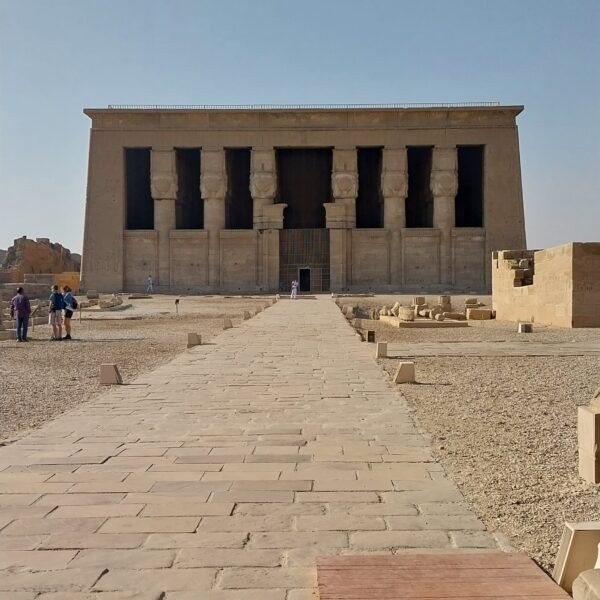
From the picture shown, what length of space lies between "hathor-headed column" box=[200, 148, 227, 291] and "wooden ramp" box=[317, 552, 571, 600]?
42.5 m

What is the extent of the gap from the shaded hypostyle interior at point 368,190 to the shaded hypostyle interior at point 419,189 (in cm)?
229

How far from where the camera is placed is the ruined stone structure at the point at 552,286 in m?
16.9

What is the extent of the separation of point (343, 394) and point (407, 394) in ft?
2.35

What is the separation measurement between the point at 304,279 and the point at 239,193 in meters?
9.12

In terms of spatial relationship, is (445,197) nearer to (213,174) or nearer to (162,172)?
(213,174)

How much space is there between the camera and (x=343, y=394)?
7.62 m

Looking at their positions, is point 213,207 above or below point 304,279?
above

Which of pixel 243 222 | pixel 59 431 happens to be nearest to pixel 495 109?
pixel 243 222

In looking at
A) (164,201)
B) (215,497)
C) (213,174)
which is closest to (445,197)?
(213,174)

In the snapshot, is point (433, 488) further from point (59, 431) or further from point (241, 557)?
point (59, 431)

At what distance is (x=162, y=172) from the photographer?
145ft

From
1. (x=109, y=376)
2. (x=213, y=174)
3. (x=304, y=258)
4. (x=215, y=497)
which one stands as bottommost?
(x=215, y=497)

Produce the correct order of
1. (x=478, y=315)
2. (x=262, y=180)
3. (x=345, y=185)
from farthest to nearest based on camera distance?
1. (x=345, y=185)
2. (x=262, y=180)
3. (x=478, y=315)

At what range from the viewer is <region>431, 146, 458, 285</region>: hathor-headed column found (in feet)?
144
